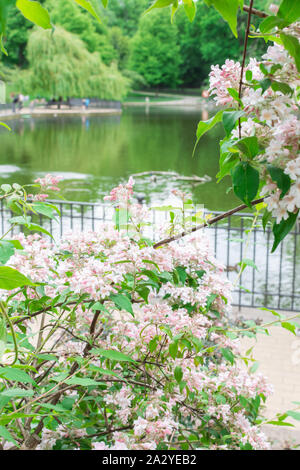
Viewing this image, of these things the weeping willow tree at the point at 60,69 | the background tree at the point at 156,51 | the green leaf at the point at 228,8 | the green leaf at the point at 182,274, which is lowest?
the green leaf at the point at 182,274

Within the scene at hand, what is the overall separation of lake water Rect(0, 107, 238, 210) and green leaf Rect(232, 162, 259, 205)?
1031 centimetres

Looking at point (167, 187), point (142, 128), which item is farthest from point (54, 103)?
point (167, 187)

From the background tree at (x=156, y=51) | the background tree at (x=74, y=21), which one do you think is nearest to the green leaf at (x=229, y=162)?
the background tree at (x=74, y=21)

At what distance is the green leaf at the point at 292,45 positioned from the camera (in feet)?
2.85

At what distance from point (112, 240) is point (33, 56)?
Answer: 35837mm

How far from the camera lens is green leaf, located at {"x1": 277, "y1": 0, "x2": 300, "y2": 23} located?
865mm

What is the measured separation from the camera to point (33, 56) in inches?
1364

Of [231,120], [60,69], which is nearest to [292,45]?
[231,120]

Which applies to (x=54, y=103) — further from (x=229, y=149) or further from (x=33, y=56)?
(x=229, y=149)

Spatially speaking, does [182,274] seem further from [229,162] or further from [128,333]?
[229,162]

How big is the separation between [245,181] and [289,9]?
29 centimetres

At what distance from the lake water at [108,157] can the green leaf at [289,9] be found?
10.4m

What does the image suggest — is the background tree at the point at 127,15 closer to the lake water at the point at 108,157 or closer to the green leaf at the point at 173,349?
the lake water at the point at 108,157

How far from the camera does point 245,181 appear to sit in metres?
0.95
